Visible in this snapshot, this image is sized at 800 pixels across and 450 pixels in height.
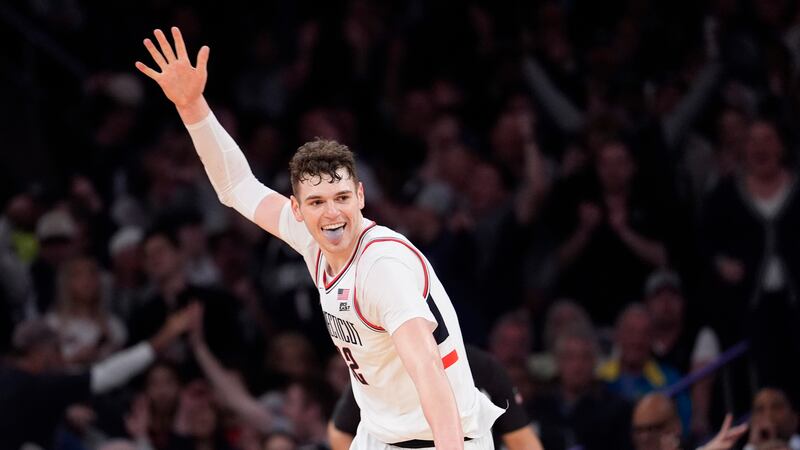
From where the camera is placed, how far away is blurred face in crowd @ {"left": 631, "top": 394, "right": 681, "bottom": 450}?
7.39m

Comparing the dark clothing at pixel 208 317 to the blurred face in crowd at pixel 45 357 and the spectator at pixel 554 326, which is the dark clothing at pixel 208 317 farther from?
the spectator at pixel 554 326

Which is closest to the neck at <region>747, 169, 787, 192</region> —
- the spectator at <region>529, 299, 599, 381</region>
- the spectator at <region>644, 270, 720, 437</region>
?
the spectator at <region>644, 270, 720, 437</region>

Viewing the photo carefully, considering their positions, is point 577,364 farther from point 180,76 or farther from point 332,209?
point 332,209

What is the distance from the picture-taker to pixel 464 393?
5.66 m

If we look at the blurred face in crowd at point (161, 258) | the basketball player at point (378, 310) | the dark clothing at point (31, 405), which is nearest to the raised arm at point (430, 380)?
the basketball player at point (378, 310)

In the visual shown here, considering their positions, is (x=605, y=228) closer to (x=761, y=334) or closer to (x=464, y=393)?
(x=761, y=334)

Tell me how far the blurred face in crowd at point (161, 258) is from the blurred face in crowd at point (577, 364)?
9.54 feet

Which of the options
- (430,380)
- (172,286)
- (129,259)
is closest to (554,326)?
(172,286)

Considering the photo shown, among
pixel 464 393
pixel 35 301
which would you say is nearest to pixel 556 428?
pixel 464 393

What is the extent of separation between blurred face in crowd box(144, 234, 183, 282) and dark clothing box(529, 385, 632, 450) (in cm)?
280

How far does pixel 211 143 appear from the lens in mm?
6219

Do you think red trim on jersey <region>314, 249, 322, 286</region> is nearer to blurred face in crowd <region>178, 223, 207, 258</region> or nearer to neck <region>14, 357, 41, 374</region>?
neck <region>14, 357, 41, 374</region>

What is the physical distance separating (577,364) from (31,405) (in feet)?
10.7

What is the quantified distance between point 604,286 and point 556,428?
1.58 meters
